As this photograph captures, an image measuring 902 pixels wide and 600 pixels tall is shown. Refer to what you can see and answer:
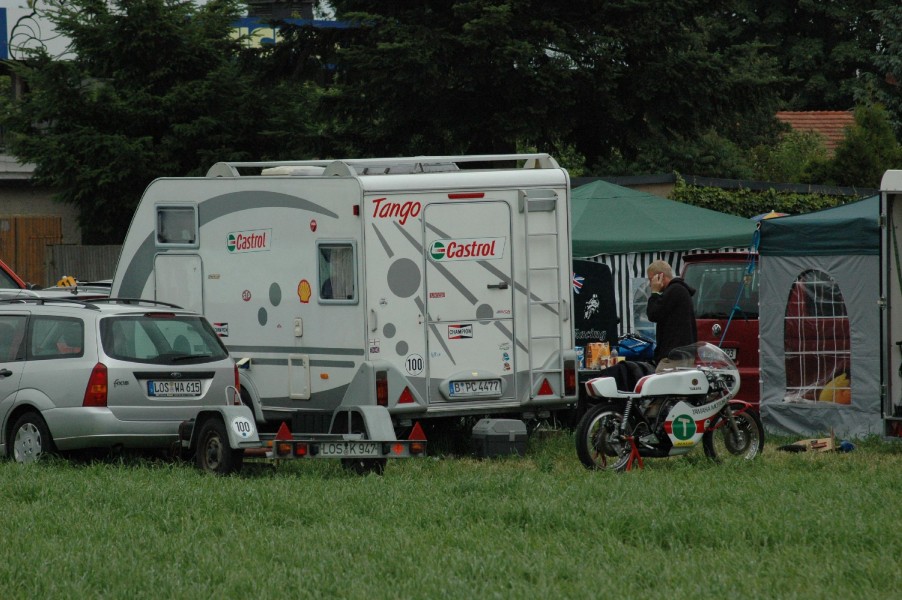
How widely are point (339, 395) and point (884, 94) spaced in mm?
33846

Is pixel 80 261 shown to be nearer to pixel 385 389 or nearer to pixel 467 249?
pixel 467 249

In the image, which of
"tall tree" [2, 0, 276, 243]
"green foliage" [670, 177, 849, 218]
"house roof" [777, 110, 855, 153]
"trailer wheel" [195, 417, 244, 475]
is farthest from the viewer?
"house roof" [777, 110, 855, 153]

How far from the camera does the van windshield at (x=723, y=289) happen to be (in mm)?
15031

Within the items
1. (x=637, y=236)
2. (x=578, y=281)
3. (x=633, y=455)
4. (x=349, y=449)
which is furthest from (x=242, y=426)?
(x=637, y=236)

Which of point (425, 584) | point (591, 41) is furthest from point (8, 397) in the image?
point (591, 41)

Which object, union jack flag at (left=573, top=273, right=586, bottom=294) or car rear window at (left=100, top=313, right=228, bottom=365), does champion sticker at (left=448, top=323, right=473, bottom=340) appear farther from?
union jack flag at (left=573, top=273, right=586, bottom=294)

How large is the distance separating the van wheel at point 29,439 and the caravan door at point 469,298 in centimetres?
336

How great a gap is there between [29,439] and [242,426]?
2.28 metres

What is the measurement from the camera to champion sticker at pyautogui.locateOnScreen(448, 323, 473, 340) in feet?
40.8

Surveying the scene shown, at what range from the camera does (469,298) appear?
493 inches

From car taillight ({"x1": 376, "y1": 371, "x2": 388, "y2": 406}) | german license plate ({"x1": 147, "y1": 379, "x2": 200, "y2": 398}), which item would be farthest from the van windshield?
german license plate ({"x1": 147, "y1": 379, "x2": 200, "y2": 398})

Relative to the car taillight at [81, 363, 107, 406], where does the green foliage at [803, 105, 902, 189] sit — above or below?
above

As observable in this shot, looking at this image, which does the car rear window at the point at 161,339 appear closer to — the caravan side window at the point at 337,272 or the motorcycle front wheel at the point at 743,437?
the caravan side window at the point at 337,272

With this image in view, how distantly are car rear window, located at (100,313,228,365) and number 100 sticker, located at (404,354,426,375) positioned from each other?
5.31ft
